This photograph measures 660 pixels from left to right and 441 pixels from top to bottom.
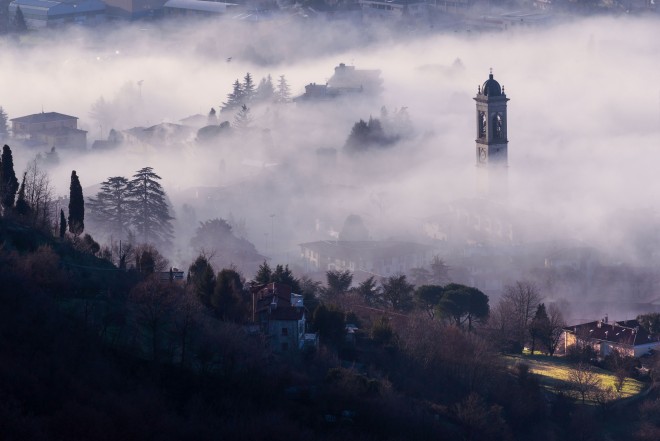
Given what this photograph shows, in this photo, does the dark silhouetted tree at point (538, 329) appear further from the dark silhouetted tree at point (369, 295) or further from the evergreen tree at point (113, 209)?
the evergreen tree at point (113, 209)

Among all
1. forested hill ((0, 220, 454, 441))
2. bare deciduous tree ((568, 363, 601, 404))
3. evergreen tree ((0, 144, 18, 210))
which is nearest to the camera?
forested hill ((0, 220, 454, 441))

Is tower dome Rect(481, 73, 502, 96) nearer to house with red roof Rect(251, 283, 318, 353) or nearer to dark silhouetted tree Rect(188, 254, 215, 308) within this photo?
dark silhouetted tree Rect(188, 254, 215, 308)

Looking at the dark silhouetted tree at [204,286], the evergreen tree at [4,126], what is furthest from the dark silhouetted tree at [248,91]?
the dark silhouetted tree at [204,286]

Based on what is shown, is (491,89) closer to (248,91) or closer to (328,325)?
(328,325)

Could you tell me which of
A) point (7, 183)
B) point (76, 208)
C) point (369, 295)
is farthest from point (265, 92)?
point (7, 183)

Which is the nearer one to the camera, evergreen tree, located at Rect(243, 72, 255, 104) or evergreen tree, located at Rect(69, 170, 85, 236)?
evergreen tree, located at Rect(69, 170, 85, 236)

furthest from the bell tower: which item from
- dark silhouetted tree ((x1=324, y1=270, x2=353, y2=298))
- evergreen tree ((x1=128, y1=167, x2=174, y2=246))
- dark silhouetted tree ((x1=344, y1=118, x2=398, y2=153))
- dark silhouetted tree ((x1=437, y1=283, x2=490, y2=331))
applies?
dark silhouetted tree ((x1=437, y1=283, x2=490, y2=331))
